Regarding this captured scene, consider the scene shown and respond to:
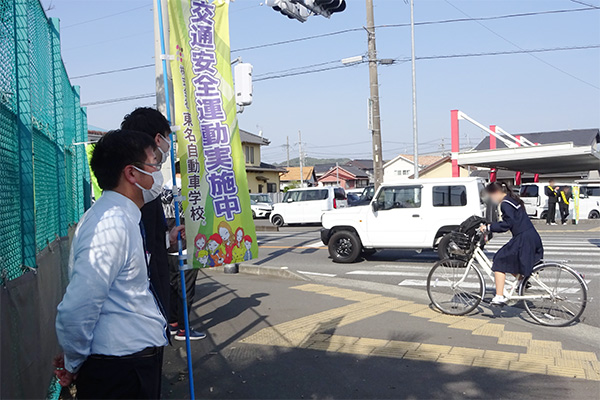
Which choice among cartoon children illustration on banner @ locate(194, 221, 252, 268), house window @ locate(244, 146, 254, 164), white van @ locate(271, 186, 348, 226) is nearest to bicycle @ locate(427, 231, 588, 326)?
cartoon children illustration on banner @ locate(194, 221, 252, 268)

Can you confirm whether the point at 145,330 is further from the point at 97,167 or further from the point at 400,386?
the point at 400,386

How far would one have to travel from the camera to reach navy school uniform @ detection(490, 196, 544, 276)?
6.33 m

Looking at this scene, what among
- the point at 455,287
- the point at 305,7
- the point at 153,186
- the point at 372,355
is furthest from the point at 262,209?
the point at 153,186

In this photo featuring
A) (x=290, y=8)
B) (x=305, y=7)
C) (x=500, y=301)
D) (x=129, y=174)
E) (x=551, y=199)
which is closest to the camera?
(x=129, y=174)

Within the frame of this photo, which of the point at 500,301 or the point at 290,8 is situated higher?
the point at 290,8

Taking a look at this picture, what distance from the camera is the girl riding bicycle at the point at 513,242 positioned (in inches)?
250

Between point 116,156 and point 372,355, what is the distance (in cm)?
351

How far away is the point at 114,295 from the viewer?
229 cm

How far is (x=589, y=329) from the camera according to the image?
20.9ft

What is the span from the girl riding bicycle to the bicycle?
11 centimetres

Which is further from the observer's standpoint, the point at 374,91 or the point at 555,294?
the point at 374,91

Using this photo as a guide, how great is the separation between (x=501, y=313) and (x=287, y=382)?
3696 millimetres

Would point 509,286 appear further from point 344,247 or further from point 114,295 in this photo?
point 344,247

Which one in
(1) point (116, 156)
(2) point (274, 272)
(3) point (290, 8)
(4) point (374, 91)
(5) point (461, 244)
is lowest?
(2) point (274, 272)
